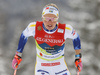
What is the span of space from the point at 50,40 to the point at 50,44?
0.23ft

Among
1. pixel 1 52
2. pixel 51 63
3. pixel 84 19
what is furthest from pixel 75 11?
pixel 51 63

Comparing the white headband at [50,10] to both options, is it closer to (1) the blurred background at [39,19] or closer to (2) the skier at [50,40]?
(2) the skier at [50,40]

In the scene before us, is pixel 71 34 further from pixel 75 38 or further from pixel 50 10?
pixel 50 10

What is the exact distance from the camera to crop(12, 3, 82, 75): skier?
11.4ft

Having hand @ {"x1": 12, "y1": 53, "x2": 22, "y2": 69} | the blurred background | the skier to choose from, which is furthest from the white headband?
the blurred background

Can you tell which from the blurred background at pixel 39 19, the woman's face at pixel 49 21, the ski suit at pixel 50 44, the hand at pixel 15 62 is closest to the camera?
the woman's face at pixel 49 21

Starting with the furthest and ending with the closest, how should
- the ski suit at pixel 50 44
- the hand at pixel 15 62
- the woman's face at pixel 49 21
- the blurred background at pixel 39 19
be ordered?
the blurred background at pixel 39 19 < the hand at pixel 15 62 < the ski suit at pixel 50 44 < the woman's face at pixel 49 21

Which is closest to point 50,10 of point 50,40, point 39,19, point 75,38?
point 50,40

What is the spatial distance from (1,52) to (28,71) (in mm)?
1921

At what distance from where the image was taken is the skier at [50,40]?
347 cm

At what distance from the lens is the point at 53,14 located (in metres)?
3.45

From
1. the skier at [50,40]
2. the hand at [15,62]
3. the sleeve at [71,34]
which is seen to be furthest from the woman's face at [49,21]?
the hand at [15,62]

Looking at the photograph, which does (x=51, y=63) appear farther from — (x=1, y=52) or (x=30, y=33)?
(x=1, y=52)

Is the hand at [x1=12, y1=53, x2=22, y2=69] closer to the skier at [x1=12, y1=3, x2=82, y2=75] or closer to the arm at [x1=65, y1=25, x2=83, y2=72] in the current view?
the skier at [x1=12, y1=3, x2=82, y2=75]
